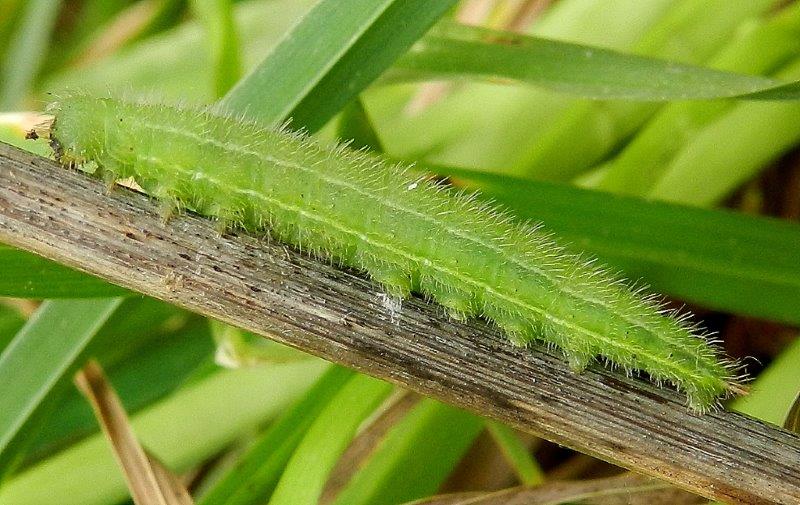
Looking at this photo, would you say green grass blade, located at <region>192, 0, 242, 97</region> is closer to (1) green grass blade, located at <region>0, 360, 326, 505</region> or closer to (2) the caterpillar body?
(2) the caterpillar body

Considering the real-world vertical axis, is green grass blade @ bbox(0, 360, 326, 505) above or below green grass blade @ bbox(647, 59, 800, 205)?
above

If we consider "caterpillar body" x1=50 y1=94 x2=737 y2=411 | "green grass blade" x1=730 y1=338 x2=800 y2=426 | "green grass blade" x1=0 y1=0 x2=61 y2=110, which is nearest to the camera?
"caterpillar body" x1=50 y1=94 x2=737 y2=411

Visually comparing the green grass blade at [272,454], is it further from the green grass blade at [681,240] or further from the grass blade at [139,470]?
the green grass blade at [681,240]

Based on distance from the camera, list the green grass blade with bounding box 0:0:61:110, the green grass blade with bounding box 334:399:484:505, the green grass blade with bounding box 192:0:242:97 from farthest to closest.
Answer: the green grass blade with bounding box 0:0:61:110 → the green grass blade with bounding box 192:0:242:97 → the green grass blade with bounding box 334:399:484:505

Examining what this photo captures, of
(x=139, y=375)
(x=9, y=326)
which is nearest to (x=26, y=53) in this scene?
(x=9, y=326)

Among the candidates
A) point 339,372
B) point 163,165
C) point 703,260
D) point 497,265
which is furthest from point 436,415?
point 163,165

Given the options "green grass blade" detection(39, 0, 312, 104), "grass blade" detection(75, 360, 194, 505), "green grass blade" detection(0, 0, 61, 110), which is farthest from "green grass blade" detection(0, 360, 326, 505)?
"green grass blade" detection(0, 0, 61, 110)

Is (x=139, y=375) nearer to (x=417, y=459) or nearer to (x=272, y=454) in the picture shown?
(x=272, y=454)
